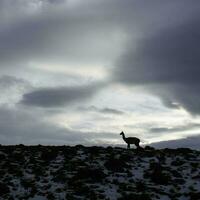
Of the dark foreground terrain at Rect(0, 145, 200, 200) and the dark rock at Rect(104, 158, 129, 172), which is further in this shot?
the dark rock at Rect(104, 158, 129, 172)

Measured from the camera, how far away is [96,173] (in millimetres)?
39781

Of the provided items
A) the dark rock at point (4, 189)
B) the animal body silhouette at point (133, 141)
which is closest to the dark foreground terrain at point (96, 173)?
the dark rock at point (4, 189)

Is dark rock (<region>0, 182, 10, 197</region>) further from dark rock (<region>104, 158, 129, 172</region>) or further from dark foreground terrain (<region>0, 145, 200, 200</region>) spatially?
dark rock (<region>104, 158, 129, 172</region>)

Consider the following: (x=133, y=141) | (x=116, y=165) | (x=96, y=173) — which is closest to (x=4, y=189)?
(x=96, y=173)

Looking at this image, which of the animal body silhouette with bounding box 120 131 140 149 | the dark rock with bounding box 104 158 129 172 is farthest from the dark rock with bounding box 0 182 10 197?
the animal body silhouette with bounding box 120 131 140 149

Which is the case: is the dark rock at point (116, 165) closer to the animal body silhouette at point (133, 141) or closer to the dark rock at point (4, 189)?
the dark rock at point (4, 189)

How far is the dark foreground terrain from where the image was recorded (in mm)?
36281

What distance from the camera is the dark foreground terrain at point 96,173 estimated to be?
1428 inches

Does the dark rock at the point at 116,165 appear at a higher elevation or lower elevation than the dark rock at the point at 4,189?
higher

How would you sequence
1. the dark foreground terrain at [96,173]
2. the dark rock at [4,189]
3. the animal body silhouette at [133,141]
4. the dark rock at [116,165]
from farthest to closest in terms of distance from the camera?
the animal body silhouette at [133,141]
the dark rock at [116,165]
the dark foreground terrain at [96,173]
the dark rock at [4,189]

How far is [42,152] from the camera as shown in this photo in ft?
150

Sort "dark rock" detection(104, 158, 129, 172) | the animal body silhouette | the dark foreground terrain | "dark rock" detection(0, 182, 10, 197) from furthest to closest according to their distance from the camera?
the animal body silhouette, "dark rock" detection(104, 158, 129, 172), the dark foreground terrain, "dark rock" detection(0, 182, 10, 197)

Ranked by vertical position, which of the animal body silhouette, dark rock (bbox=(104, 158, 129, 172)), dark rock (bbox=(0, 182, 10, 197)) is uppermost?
the animal body silhouette

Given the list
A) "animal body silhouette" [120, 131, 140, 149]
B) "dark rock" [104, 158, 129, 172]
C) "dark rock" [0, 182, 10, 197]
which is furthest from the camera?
"animal body silhouette" [120, 131, 140, 149]
